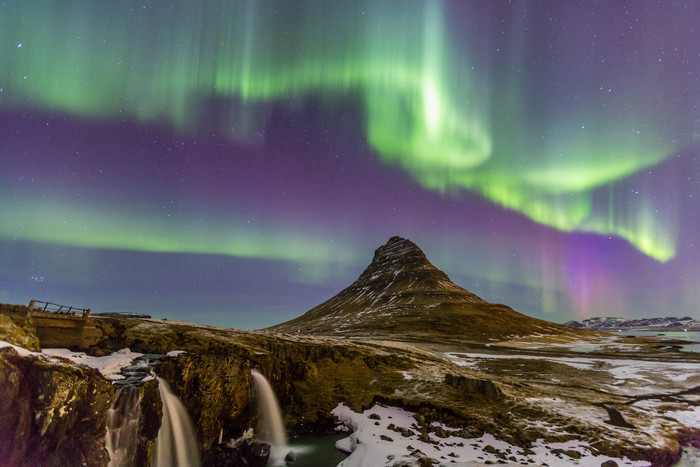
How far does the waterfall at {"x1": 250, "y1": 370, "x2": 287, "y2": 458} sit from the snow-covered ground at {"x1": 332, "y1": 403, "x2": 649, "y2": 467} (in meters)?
6.00

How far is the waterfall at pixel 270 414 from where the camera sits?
32406 mm

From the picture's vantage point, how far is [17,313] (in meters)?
27.8

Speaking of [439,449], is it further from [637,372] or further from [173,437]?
[637,372]

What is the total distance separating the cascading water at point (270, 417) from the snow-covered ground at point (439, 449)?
5.56m

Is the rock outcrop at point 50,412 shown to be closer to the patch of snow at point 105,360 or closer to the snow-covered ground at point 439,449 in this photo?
the patch of snow at point 105,360

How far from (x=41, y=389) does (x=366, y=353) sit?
4009cm

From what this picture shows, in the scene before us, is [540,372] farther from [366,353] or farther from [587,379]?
[366,353]

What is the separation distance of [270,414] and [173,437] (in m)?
11.7

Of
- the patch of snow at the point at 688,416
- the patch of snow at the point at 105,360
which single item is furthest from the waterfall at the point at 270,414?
the patch of snow at the point at 688,416

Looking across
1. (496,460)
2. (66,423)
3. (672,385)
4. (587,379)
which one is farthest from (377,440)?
(672,385)

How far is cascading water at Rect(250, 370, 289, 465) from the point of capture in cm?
3136

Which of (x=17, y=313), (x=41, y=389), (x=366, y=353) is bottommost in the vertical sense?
(x=366, y=353)

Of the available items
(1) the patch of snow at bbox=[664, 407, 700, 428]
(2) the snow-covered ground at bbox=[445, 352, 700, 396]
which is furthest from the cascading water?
(2) the snow-covered ground at bbox=[445, 352, 700, 396]

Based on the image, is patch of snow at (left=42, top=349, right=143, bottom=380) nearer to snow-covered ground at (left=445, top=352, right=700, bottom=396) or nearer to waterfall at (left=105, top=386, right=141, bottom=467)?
waterfall at (left=105, top=386, right=141, bottom=467)
